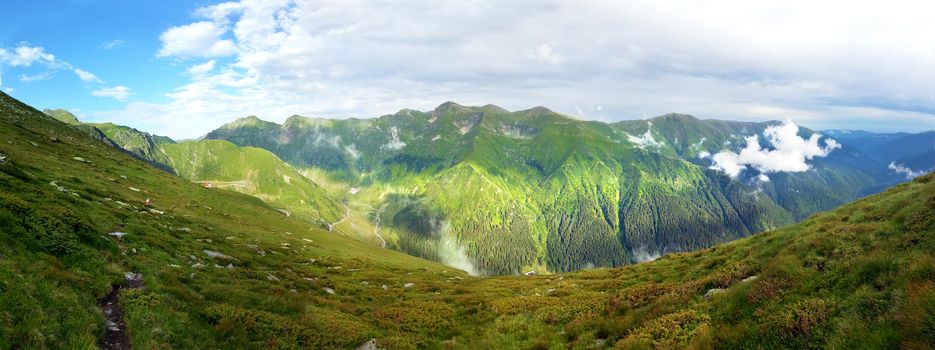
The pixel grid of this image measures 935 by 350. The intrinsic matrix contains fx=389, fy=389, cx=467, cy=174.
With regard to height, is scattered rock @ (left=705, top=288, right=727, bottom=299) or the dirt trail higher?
the dirt trail

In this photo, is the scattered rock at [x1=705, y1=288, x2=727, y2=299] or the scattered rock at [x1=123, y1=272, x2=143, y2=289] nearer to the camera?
the scattered rock at [x1=705, y1=288, x2=727, y2=299]

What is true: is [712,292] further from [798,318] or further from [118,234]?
[118,234]

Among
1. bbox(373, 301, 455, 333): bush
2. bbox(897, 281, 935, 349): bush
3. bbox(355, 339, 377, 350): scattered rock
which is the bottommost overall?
bbox(373, 301, 455, 333): bush

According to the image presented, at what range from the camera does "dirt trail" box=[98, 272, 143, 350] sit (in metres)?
13.3

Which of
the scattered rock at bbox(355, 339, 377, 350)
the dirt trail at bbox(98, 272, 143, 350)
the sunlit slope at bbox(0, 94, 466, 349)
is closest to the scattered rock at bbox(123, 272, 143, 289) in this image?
the dirt trail at bbox(98, 272, 143, 350)

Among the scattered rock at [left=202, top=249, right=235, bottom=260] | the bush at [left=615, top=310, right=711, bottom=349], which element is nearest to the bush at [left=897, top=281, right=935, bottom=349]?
the bush at [left=615, top=310, right=711, bottom=349]

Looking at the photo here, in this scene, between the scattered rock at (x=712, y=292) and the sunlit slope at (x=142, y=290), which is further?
the scattered rock at (x=712, y=292)

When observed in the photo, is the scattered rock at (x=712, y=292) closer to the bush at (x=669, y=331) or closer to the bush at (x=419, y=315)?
the bush at (x=669, y=331)

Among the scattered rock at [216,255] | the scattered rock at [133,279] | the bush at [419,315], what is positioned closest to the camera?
the scattered rock at [133,279]

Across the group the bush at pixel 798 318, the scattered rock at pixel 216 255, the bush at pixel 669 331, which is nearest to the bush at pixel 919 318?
the bush at pixel 798 318

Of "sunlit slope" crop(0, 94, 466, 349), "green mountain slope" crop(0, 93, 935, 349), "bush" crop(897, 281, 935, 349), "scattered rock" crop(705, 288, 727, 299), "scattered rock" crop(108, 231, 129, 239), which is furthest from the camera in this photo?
"scattered rock" crop(108, 231, 129, 239)

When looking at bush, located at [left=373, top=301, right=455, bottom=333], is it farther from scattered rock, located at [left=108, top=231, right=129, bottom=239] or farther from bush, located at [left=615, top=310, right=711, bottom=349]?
scattered rock, located at [left=108, top=231, right=129, bottom=239]

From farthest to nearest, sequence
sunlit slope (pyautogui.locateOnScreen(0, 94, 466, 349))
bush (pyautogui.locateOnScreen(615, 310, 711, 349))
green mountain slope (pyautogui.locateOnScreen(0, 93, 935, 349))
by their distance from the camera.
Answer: bush (pyautogui.locateOnScreen(615, 310, 711, 349))
sunlit slope (pyautogui.locateOnScreen(0, 94, 466, 349))
green mountain slope (pyautogui.locateOnScreen(0, 93, 935, 349))

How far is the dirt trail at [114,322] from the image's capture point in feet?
43.7
